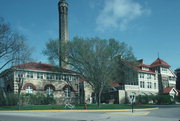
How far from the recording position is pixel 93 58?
142 feet

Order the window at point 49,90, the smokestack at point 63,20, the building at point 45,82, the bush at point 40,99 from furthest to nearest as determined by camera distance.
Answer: the smokestack at point 63,20 < the window at point 49,90 < the building at point 45,82 < the bush at point 40,99

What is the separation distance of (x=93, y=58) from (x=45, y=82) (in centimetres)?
1233

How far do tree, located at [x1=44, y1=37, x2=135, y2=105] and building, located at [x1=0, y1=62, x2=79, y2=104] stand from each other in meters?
3.75

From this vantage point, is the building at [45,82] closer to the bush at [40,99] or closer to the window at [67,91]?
the window at [67,91]

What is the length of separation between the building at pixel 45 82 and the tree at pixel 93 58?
375cm

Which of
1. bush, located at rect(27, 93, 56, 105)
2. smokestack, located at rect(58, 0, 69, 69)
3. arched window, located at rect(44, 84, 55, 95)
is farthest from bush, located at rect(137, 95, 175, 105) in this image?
smokestack, located at rect(58, 0, 69, 69)

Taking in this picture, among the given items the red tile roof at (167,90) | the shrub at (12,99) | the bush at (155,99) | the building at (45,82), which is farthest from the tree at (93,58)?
the red tile roof at (167,90)

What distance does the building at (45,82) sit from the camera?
153ft

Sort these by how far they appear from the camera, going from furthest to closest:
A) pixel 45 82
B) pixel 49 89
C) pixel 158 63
Result: pixel 158 63, pixel 49 89, pixel 45 82

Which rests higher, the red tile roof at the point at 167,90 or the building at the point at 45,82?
the building at the point at 45,82

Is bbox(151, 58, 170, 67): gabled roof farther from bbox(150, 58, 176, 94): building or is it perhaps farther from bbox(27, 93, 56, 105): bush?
bbox(27, 93, 56, 105): bush

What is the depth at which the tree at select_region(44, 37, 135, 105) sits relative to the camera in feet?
142

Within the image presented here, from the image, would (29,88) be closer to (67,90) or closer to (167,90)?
(67,90)

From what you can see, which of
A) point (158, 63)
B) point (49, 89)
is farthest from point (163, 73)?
point (49, 89)
